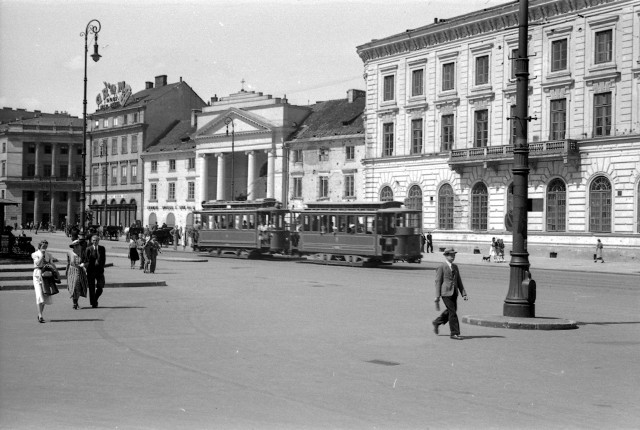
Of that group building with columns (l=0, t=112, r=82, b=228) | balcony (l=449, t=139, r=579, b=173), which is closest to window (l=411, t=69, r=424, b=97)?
balcony (l=449, t=139, r=579, b=173)

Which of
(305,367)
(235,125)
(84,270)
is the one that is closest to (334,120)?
(235,125)

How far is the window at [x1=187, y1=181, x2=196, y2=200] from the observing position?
266 feet

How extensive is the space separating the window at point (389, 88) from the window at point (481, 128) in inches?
315

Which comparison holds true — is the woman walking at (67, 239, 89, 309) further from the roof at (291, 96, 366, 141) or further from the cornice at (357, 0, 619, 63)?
the roof at (291, 96, 366, 141)

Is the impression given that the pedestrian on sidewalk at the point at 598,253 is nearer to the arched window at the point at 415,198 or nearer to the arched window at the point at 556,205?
the arched window at the point at 556,205

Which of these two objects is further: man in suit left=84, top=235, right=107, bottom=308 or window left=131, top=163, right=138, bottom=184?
window left=131, top=163, right=138, bottom=184

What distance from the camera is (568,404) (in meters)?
8.42

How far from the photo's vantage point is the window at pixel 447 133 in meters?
51.9

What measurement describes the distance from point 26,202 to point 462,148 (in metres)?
81.7

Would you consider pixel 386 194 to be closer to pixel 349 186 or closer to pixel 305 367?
pixel 349 186

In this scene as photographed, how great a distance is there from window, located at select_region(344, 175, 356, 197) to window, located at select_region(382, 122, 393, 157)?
6612 millimetres

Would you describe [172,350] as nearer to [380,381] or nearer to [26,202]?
[380,381]

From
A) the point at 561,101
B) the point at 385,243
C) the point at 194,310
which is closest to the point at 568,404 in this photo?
the point at 194,310

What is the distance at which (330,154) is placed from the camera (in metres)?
65.5
